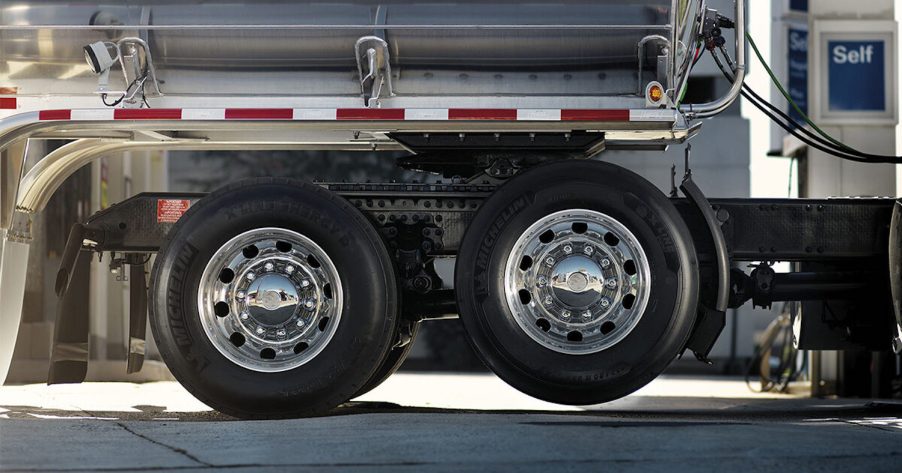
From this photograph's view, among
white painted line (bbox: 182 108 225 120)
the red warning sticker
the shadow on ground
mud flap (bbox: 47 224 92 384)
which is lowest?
the shadow on ground

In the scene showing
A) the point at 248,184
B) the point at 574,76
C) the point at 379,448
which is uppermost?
the point at 574,76

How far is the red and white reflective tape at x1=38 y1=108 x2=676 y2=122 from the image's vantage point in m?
7.27

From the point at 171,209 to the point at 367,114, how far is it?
1160 millimetres

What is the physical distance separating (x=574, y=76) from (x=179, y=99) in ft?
6.33

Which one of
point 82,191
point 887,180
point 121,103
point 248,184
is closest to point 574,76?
point 248,184

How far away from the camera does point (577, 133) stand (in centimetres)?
758

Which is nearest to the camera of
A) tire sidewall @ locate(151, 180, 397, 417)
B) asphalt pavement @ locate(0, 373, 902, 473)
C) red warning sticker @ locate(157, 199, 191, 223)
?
asphalt pavement @ locate(0, 373, 902, 473)

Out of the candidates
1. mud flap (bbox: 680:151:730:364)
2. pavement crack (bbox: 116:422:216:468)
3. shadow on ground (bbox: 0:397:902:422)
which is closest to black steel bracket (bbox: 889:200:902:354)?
shadow on ground (bbox: 0:397:902:422)

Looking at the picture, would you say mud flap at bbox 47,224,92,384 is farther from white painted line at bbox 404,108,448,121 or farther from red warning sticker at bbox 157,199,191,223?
white painted line at bbox 404,108,448,121

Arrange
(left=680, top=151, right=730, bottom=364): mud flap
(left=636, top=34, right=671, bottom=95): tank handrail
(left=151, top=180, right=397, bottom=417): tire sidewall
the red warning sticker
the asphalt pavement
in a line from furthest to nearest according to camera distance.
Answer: the red warning sticker, (left=680, top=151, right=730, bottom=364): mud flap, (left=636, top=34, right=671, bottom=95): tank handrail, (left=151, top=180, right=397, bottom=417): tire sidewall, the asphalt pavement

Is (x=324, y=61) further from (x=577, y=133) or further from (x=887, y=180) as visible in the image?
(x=887, y=180)

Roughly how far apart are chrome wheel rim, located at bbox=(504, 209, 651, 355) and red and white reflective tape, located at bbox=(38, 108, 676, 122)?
472 millimetres

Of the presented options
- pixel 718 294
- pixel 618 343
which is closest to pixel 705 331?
pixel 718 294

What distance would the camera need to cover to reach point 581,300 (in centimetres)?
722
